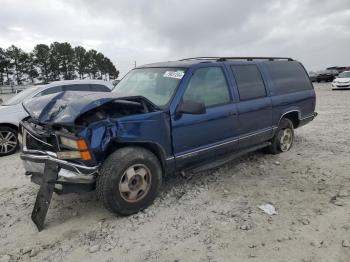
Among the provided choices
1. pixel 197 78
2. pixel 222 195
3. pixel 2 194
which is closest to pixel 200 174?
pixel 222 195

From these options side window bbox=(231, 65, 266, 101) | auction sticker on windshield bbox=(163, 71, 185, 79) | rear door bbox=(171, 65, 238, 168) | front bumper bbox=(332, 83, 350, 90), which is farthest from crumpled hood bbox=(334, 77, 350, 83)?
auction sticker on windshield bbox=(163, 71, 185, 79)

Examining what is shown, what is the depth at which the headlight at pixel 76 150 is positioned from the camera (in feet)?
10.9

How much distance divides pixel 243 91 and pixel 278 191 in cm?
160

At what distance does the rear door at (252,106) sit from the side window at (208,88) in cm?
28

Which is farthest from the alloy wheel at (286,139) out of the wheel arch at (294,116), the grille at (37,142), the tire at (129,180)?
Answer: the grille at (37,142)

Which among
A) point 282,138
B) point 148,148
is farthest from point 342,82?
point 148,148

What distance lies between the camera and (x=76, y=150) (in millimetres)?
3363

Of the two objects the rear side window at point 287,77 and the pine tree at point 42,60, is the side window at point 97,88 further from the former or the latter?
the pine tree at point 42,60

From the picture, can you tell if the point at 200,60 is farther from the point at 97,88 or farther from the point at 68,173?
the point at 97,88

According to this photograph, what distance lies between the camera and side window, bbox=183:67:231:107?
4.24 metres

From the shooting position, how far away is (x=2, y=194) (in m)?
4.60

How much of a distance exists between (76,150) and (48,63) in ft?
222

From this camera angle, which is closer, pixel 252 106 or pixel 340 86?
pixel 252 106

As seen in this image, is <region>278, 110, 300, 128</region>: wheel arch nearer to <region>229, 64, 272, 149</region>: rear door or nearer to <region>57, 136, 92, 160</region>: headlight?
<region>229, 64, 272, 149</region>: rear door
